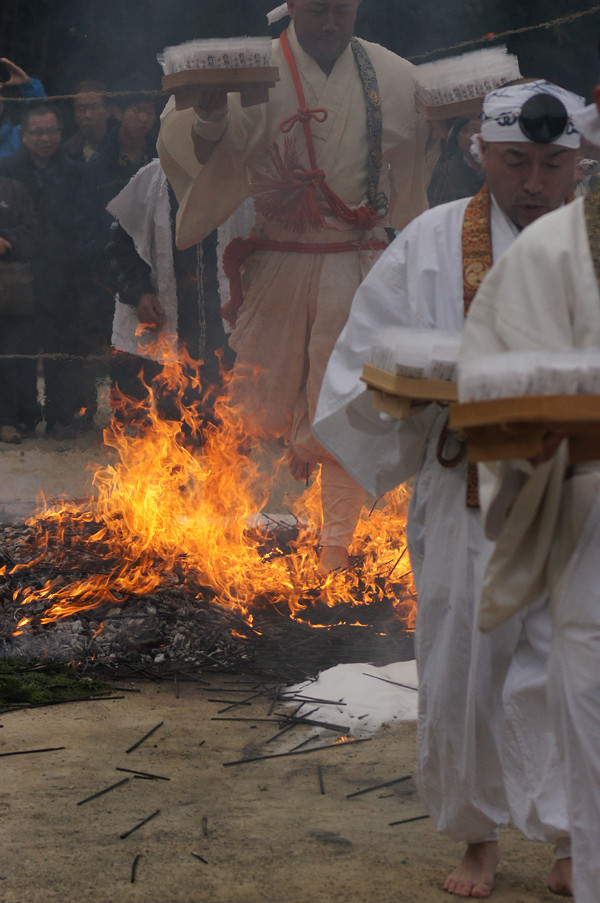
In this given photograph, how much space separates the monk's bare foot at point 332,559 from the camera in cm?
566

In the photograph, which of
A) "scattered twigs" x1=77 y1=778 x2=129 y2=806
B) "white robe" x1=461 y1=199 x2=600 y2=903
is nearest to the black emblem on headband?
"white robe" x1=461 y1=199 x2=600 y2=903

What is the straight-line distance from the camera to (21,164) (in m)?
8.74

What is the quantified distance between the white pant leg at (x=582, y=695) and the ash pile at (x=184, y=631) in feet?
7.86

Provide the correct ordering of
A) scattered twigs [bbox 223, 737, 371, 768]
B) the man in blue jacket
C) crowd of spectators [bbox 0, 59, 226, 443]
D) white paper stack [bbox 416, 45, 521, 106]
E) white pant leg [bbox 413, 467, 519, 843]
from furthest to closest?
the man in blue jacket < crowd of spectators [bbox 0, 59, 226, 443] < white paper stack [bbox 416, 45, 521, 106] < scattered twigs [bbox 223, 737, 371, 768] < white pant leg [bbox 413, 467, 519, 843]

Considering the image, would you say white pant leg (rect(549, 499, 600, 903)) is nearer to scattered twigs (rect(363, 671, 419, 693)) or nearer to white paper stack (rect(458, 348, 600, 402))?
white paper stack (rect(458, 348, 600, 402))

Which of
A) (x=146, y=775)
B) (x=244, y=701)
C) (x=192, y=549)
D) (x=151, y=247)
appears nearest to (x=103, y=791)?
(x=146, y=775)

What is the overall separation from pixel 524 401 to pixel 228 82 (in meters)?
3.33

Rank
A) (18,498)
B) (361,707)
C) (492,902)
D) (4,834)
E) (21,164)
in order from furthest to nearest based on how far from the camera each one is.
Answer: (21,164) → (18,498) → (361,707) → (4,834) → (492,902)

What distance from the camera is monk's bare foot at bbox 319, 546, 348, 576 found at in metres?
5.66

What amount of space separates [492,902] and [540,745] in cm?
49

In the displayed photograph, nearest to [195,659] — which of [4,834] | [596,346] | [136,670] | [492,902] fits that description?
[136,670]

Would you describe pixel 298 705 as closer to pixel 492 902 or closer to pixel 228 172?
pixel 492 902

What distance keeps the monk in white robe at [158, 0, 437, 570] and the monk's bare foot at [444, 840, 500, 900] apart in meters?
2.84

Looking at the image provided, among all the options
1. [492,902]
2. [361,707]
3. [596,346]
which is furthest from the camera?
[361,707]
